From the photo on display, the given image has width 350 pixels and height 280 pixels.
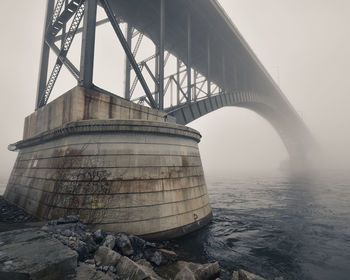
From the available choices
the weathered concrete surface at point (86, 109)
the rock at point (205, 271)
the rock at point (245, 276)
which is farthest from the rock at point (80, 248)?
the weathered concrete surface at point (86, 109)

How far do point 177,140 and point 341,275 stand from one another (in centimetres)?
748

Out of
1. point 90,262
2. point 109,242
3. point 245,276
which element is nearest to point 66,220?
point 109,242

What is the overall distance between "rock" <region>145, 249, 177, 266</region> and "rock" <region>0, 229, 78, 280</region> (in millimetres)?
2598

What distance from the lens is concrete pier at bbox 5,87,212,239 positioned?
730 cm

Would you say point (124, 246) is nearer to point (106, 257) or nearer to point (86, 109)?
point (106, 257)

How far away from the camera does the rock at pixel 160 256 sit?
604 cm

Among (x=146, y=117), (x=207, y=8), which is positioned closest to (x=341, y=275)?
(x=146, y=117)

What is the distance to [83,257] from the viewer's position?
493 cm

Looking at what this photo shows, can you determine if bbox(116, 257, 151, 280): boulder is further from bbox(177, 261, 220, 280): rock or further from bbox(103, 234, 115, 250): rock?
bbox(177, 261, 220, 280): rock

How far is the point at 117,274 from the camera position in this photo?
4.59 m

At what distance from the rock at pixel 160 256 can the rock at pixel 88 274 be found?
219 centimetres

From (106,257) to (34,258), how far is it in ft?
5.41

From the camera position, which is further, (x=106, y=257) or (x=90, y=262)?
(x=106, y=257)

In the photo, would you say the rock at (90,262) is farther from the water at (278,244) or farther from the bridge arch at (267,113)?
the bridge arch at (267,113)
